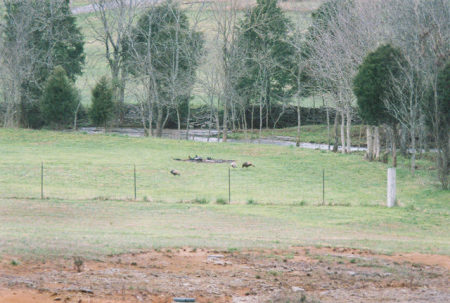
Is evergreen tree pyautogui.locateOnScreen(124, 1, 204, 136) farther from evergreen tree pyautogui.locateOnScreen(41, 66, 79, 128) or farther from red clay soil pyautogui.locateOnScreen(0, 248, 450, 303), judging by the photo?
red clay soil pyautogui.locateOnScreen(0, 248, 450, 303)

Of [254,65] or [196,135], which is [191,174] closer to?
[254,65]

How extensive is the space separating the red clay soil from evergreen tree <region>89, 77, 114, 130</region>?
44.1m

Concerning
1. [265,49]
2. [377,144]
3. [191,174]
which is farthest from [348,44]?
[265,49]

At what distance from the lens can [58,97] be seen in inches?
2331

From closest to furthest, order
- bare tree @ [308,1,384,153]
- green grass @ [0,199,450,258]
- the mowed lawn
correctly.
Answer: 1. green grass @ [0,199,450,258]
2. the mowed lawn
3. bare tree @ [308,1,384,153]

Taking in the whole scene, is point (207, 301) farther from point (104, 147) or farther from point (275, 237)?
point (104, 147)

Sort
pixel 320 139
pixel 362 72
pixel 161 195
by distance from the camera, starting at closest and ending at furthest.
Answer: pixel 161 195 < pixel 362 72 < pixel 320 139

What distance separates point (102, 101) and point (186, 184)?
2660 cm

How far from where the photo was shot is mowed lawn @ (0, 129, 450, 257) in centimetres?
1800

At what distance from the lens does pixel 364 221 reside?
76.0 feet

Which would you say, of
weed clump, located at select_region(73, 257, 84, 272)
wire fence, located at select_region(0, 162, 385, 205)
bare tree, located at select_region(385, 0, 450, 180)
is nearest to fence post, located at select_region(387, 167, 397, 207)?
wire fence, located at select_region(0, 162, 385, 205)

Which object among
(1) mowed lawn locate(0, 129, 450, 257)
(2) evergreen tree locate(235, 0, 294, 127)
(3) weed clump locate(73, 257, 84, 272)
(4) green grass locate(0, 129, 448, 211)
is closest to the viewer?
(3) weed clump locate(73, 257, 84, 272)

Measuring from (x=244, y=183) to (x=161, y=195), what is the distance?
6138 mm

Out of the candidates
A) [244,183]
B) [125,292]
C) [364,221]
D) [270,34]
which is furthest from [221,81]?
[125,292]
